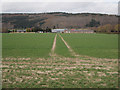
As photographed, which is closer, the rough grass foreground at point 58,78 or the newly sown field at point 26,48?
the rough grass foreground at point 58,78

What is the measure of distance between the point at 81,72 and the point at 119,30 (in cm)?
9207

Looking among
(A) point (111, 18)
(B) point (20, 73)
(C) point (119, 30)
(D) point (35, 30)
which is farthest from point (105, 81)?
(A) point (111, 18)

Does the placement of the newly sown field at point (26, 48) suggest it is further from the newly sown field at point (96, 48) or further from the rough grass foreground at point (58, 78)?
the rough grass foreground at point (58, 78)

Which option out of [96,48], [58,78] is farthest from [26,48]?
[58,78]

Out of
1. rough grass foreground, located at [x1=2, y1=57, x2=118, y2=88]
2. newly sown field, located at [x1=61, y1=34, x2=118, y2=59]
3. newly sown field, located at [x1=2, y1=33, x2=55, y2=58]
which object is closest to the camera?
rough grass foreground, located at [x1=2, y1=57, x2=118, y2=88]

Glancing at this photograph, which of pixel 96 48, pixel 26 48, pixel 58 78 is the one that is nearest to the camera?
pixel 58 78

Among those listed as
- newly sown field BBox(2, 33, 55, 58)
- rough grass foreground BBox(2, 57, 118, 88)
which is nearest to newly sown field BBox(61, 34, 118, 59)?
newly sown field BBox(2, 33, 55, 58)

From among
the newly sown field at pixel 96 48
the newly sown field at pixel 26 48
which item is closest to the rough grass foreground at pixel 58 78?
the newly sown field at pixel 26 48

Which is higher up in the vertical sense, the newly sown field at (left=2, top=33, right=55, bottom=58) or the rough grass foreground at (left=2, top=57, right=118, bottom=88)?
the newly sown field at (left=2, top=33, right=55, bottom=58)

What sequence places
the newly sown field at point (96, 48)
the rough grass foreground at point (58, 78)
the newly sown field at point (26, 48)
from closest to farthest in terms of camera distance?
the rough grass foreground at point (58, 78)
the newly sown field at point (26, 48)
the newly sown field at point (96, 48)

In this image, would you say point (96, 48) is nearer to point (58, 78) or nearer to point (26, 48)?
point (26, 48)

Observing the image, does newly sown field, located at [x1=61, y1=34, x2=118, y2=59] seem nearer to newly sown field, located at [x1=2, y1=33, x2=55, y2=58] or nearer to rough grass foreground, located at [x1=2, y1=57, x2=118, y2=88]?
newly sown field, located at [x1=2, y1=33, x2=55, y2=58]

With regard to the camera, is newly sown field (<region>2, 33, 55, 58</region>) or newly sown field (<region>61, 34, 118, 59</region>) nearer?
newly sown field (<region>2, 33, 55, 58</region>)

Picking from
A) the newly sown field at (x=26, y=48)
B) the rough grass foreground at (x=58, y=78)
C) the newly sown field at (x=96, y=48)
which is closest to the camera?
the rough grass foreground at (x=58, y=78)
